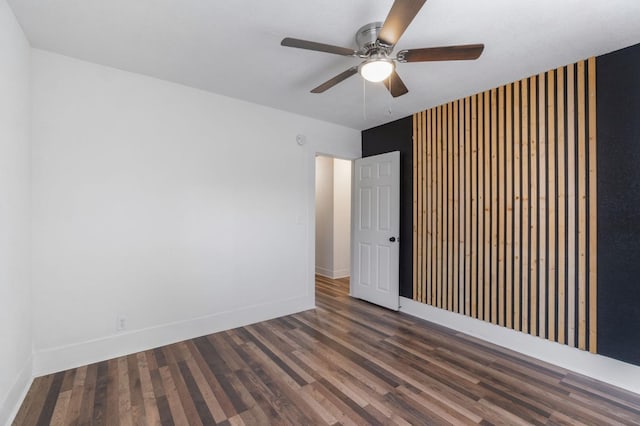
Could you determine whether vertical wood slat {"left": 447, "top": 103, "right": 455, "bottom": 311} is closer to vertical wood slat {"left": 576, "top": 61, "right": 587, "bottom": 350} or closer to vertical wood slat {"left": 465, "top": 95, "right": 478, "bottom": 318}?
vertical wood slat {"left": 465, "top": 95, "right": 478, "bottom": 318}

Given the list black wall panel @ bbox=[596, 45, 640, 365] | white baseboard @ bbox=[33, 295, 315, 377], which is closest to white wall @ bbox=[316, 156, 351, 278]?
white baseboard @ bbox=[33, 295, 315, 377]

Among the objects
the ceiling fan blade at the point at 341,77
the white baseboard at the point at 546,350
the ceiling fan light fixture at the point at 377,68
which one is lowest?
the white baseboard at the point at 546,350

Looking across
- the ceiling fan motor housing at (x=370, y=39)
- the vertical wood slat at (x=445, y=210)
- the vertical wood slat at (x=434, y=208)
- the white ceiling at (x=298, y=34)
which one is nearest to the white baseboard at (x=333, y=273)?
the vertical wood slat at (x=434, y=208)

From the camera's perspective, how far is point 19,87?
6.66ft

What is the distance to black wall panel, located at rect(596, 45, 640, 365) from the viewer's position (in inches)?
86.4

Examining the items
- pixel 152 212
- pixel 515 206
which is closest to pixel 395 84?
pixel 515 206

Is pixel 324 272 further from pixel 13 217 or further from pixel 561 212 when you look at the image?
pixel 13 217

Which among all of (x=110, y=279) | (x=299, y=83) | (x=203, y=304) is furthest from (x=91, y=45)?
(x=203, y=304)

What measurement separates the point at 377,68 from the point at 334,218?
393cm

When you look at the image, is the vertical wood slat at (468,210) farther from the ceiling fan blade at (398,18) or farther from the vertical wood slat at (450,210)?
the ceiling fan blade at (398,18)

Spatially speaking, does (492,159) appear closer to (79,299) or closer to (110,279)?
(110,279)

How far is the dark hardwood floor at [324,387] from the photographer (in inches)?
74.9

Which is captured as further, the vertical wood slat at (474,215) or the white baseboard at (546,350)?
the vertical wood slat at (474,215)

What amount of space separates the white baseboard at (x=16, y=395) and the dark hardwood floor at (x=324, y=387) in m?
0.05
